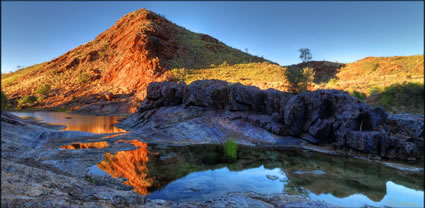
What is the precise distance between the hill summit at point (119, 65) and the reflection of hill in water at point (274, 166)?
30000 mm

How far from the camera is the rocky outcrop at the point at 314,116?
16031mm

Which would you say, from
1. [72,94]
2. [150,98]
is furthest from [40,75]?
[150,98]

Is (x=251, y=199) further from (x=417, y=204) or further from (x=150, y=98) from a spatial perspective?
(x=150, y=98)

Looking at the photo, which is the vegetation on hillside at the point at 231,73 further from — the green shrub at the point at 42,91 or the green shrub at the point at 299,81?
the green shrub at the point at 42,91

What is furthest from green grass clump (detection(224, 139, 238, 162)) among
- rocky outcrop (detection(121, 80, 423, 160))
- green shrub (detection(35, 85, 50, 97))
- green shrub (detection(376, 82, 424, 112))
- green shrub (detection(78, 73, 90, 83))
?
green shrub (detection(78, 73, 90, 83))

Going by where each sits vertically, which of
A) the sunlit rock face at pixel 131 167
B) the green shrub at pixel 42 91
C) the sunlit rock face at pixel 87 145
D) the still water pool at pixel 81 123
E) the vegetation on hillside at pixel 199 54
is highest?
the vegetation on hillside at pixel 199 54

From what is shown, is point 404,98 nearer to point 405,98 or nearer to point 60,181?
point 405,98

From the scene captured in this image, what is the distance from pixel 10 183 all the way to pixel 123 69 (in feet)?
175

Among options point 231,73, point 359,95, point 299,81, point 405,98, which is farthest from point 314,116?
point 231,73

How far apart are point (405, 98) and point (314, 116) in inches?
720

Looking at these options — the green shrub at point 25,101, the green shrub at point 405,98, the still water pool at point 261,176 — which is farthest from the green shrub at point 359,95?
the green shrub at point 25,101

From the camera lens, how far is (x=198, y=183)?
398 inches

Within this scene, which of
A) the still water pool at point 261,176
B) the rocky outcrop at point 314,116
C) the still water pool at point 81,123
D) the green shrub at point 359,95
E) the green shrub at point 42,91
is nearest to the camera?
the still water pool at point 261,176

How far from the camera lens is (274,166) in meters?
13.3
